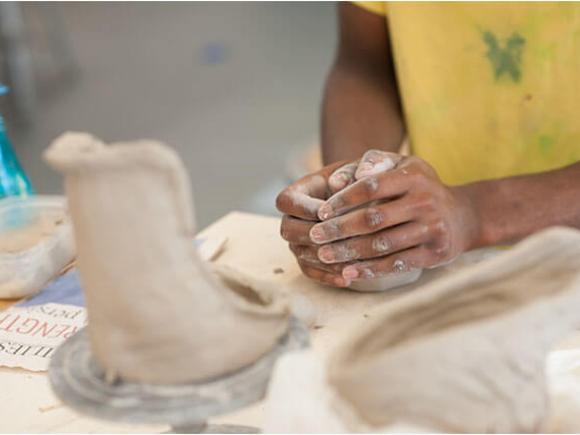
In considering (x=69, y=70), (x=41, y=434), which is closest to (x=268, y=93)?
(x=69, y=70)

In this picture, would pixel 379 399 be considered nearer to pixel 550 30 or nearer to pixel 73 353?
pixel 73 353

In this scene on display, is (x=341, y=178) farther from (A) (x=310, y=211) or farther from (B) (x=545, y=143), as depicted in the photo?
(B) (x=545, y=143)

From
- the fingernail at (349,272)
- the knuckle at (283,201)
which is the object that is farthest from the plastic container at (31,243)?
the fingernail at (349,272)

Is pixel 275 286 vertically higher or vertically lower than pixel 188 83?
higher

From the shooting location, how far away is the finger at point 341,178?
1.14m

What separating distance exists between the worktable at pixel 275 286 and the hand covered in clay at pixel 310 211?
1.5 inches

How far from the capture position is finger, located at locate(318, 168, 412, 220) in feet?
3.51

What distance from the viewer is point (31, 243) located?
4.04 ft

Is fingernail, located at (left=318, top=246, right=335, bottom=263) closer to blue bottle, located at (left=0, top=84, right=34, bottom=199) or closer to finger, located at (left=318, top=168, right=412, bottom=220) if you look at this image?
finger, located at (left=318, top=168, right=412, bottom=220)

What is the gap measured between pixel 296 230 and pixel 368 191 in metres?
0.13

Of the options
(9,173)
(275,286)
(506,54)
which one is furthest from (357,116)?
(275,286)

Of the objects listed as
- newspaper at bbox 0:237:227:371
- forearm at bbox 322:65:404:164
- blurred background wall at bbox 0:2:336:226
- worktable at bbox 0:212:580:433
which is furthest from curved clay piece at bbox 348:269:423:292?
blurred background wall at bbox 0:2:336:226

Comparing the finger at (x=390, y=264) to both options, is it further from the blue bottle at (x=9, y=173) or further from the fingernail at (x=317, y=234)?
the blue bottle at (x=9, y=173)

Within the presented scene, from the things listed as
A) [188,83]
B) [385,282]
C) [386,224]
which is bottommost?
[188,83]
